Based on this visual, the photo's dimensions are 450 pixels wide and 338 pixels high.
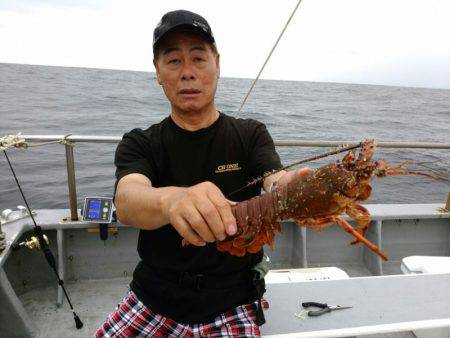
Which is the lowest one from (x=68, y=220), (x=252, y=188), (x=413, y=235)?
(x=413, y=235)

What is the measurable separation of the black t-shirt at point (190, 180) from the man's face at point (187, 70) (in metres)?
0.24

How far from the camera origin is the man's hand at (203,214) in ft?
5.01

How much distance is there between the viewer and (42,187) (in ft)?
33.4

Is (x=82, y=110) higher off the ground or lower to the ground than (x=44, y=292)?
higher

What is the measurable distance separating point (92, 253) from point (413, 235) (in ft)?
15.1

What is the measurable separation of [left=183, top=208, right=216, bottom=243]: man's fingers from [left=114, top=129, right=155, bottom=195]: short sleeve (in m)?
0.82

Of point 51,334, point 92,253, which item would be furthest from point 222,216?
point 92,253

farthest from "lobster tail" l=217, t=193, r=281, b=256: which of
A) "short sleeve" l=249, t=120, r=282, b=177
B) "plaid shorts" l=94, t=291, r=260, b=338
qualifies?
"plaid shorts" l=94, t=291, r=260, b=338

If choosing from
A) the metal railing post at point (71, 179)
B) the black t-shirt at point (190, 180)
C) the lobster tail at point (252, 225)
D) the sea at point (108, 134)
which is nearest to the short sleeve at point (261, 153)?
the black t-shirt at point (190, 180)

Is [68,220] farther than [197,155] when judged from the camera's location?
Yes

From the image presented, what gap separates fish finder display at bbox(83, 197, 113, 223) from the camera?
4.14 meters

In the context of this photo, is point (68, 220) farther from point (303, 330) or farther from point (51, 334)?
point (303, 330)

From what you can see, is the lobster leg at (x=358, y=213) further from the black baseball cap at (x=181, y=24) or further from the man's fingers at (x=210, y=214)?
the black baseball cap at (x=181, y=24)

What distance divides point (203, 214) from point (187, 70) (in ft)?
3.96
